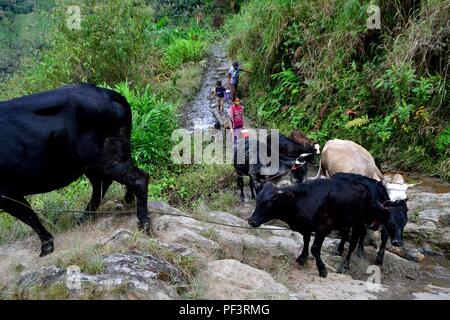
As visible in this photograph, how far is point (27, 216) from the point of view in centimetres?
506

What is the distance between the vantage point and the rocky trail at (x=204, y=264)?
3.99 meters

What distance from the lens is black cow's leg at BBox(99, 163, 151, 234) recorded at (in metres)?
5.35

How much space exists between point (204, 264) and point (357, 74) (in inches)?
346

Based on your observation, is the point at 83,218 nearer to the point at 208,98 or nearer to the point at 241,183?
the point at 241,183

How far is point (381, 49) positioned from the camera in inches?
476

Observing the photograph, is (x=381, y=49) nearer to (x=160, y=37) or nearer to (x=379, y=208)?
(x=379, y=208)

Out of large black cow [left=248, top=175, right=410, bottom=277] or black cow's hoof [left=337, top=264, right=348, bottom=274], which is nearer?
large black cow [left=248, top=175, right=410, bottom=277]

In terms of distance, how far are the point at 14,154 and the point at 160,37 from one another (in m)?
18.3

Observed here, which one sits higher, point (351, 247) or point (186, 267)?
point (186, 267)

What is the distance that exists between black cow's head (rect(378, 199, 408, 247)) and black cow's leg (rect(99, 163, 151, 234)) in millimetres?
2835

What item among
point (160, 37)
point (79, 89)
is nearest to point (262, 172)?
point (79, 89)

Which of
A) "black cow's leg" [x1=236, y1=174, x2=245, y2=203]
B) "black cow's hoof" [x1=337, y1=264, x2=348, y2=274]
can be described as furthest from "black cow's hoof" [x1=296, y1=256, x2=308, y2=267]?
"black cow's leg" [x1=236, y1=174, x2=245, y2=203]

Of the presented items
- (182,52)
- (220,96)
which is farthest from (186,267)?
(182,52)

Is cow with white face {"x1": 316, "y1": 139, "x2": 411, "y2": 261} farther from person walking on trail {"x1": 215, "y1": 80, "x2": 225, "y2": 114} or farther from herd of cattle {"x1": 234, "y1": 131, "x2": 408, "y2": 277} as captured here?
person walking on trail {"x1": 215, "y1": 80, "x2": 225, "y2": 114}
